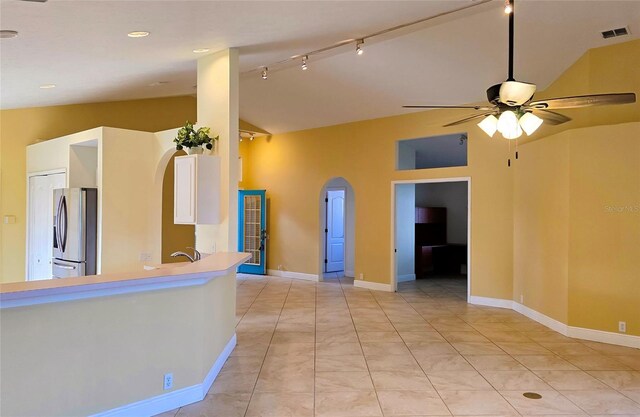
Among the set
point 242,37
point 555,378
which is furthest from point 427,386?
point 242,37

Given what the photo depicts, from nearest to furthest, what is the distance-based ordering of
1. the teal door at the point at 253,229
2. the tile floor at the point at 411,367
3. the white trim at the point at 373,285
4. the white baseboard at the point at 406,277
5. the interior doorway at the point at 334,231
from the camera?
the tile floor at the point at 411,367
the white trim at the point at 373,285
the white baseboard at the point at 406,277
the teal door at the point at 253,229
the interior doorway at the point at 334,231

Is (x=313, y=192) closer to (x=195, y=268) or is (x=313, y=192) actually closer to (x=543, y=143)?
(x=543, y=143)

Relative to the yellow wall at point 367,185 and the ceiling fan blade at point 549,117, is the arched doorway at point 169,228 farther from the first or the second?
the ceiling fan blade at point 549,117

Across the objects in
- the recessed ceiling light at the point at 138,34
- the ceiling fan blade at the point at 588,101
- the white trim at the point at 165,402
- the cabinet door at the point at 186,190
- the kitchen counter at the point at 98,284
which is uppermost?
the recessed ceiling light at the point at 138,34

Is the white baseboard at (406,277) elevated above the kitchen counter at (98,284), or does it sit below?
below

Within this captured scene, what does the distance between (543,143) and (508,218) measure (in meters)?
1.39

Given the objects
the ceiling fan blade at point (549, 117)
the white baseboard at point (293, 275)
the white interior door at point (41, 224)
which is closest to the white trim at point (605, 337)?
the ceiling fan blade at point (549, 117)

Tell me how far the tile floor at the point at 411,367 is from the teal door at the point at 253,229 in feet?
11.7

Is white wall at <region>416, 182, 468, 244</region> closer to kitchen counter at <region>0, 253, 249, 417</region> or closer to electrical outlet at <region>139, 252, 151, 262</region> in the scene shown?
electrical outlet at <region>139, 252, 151, 262</region>

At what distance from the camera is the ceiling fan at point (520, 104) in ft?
11.1

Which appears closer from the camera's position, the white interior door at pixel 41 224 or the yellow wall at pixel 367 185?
the white interior door at pixel 41 224

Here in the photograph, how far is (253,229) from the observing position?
10.8m

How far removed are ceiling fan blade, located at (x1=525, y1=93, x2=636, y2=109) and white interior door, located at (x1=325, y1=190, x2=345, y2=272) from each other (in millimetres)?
7279

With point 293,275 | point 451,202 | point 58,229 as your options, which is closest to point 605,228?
point 451,202
